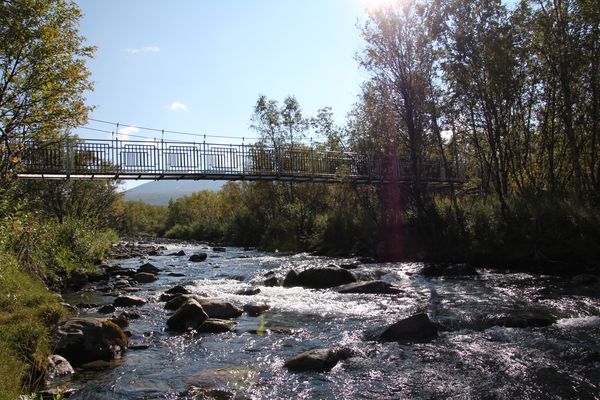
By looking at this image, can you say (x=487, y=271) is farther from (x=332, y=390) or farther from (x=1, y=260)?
(x=1, y=260)

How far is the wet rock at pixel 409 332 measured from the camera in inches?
383

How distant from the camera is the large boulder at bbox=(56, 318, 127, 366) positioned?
8.70 m

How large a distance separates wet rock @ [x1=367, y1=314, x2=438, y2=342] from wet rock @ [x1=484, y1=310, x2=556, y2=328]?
1.73m

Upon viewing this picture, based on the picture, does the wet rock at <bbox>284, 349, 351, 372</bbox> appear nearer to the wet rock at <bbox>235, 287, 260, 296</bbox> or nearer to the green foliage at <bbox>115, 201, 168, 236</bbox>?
the wet rock at <bbox>235, 287, 260, 296</bbox>

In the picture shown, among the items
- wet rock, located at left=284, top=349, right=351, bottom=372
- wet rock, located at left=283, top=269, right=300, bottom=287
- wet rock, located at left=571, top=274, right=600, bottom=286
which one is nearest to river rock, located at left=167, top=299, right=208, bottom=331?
wet rock, located at left=284, top=349, right=351, bottom=372

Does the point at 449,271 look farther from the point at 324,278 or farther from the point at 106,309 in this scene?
the point at 106,309

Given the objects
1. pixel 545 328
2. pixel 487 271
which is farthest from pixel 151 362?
pixel 487 271

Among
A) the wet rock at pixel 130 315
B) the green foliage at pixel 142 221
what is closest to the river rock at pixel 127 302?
the wet rock at pixel 130 315

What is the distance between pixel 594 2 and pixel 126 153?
2520 cm

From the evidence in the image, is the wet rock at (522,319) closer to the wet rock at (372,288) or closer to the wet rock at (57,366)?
the wet rock at (372,288)

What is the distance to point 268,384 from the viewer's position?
24.7ft

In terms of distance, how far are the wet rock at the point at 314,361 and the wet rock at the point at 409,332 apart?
1578mm

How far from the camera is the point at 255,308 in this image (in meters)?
13.2

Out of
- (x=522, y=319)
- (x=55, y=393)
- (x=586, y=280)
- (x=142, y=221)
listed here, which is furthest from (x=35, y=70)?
(x=142, y=221)
